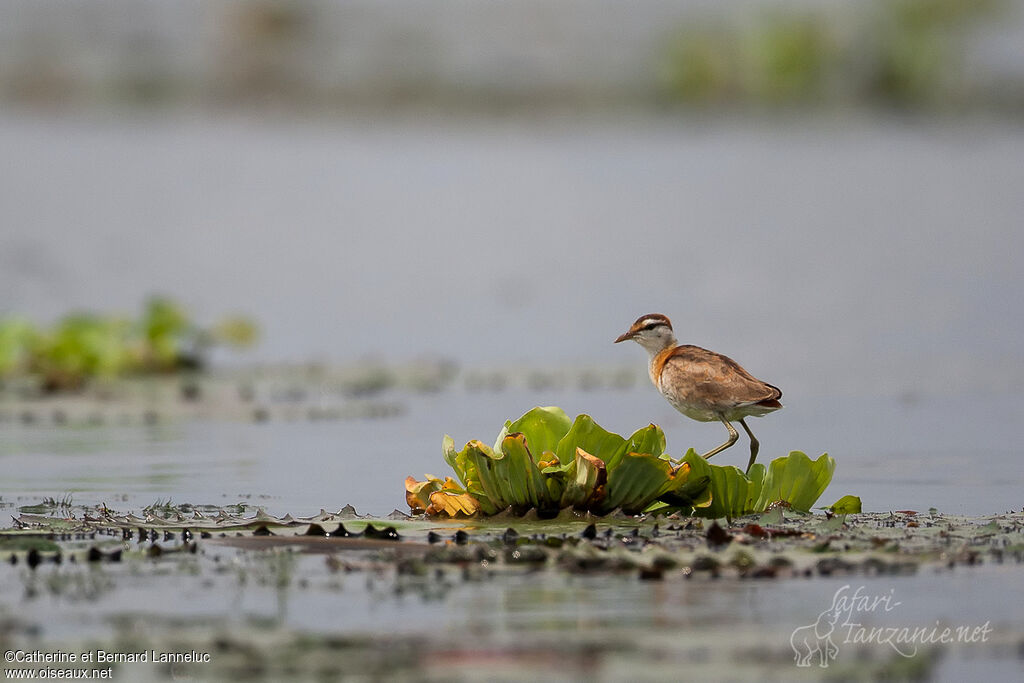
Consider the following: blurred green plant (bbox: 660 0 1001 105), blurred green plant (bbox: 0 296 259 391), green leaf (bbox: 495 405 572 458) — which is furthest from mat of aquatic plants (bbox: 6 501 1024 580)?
blurred green plant (bbox: 660 0 1001 105)

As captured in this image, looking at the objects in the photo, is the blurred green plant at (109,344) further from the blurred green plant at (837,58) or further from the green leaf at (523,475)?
the blurred green plant at (837,58)

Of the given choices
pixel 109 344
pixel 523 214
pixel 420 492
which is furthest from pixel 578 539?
pixel 523 214

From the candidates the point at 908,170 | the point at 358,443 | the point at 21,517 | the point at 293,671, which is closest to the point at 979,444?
the point at 358,443

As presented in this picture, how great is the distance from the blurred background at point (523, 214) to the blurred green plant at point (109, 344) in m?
0.81

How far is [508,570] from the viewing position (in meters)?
6.29

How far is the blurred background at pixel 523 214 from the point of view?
38.5 feet

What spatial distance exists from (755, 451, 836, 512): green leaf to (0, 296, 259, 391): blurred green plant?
7389mm

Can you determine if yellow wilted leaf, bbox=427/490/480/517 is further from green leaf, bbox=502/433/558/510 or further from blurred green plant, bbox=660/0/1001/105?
blurred green plant, bbox=660/0/1001/105

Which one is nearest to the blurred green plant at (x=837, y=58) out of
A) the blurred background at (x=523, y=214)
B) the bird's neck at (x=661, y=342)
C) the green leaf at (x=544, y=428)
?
the blurred background at (x=523, y=214)

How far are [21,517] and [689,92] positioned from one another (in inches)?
1006

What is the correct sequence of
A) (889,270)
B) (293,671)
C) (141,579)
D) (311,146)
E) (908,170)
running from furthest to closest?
(311,146) < (908,170) < (889,270) < (141,579) < (293,671)

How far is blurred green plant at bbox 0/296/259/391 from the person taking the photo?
44.5ft

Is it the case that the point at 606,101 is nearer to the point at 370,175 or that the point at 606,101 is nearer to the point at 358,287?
the point at 370,175

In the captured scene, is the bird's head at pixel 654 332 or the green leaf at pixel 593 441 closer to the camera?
the green leaf at pixel 593 441
